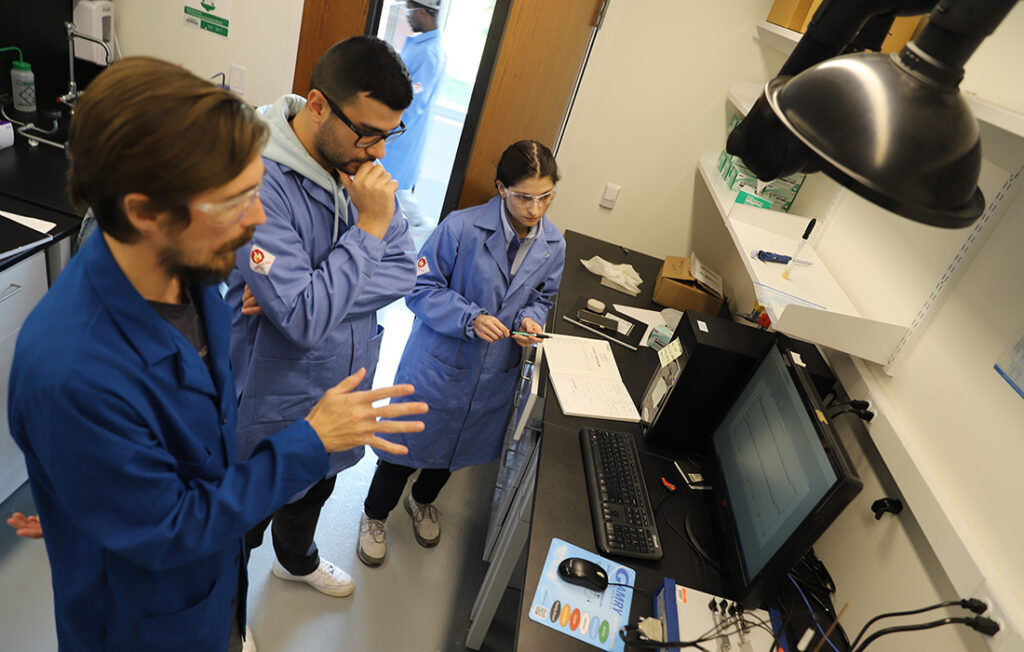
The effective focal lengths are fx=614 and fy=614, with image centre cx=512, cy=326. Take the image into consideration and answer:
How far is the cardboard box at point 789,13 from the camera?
2.34 m

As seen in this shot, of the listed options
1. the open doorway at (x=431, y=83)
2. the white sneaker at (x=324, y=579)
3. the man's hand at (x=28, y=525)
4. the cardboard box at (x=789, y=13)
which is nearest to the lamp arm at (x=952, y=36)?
the man's hand at (x=28, y=525)

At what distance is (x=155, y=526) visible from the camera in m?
0.92

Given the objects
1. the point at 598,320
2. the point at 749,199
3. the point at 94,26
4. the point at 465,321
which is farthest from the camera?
the point at 94,26

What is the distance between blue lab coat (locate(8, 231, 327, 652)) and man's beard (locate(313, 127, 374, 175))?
471mm

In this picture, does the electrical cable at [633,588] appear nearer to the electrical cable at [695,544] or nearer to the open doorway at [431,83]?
the electrical cable at [695,544]

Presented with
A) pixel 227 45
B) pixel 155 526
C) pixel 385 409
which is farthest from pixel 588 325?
pixel 227 45

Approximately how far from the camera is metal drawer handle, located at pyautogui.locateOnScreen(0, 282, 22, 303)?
183cm

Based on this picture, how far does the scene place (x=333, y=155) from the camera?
1.43m

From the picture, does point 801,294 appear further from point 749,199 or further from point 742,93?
point 742,93

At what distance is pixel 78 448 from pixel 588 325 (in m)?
1.92

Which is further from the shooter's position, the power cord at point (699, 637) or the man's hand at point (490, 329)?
the man's hand at point (490, 329)

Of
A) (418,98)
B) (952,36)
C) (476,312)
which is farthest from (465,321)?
(418,98)

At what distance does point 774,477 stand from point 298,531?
1.42 m

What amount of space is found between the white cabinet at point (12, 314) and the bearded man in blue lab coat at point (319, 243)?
86 centimetres
